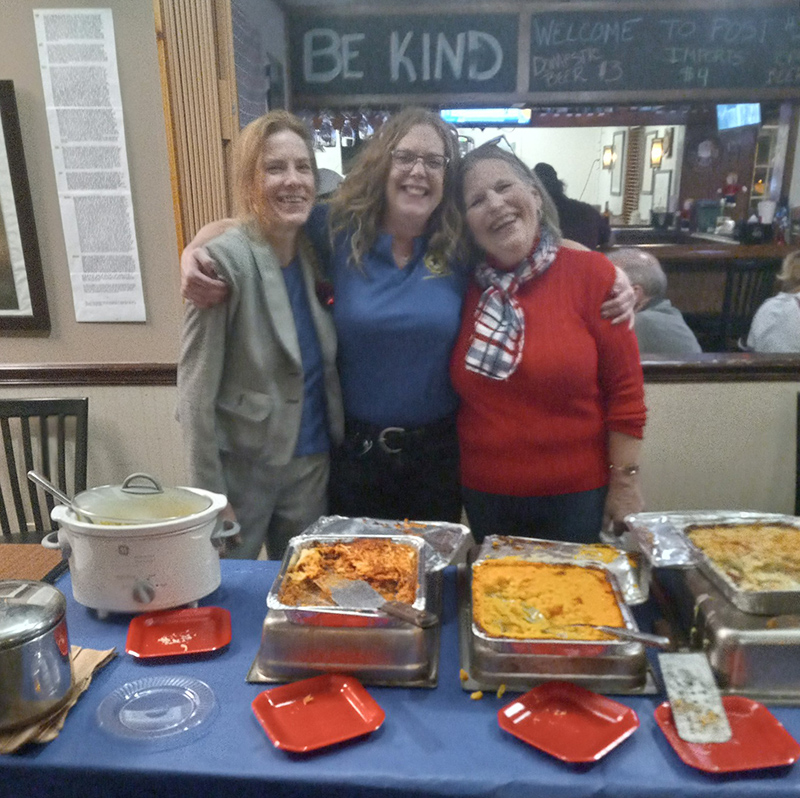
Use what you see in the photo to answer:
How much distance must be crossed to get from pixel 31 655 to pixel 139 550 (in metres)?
0.26

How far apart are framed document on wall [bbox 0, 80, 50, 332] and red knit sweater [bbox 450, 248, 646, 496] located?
165 cm

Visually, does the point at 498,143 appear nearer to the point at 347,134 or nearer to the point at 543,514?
the point at 543,514

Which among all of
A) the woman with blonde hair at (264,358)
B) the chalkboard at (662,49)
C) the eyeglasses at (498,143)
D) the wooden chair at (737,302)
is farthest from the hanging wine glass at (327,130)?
the wooden chair at (737,302)

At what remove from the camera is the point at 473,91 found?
311 centimetres

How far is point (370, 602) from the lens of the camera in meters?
1.00

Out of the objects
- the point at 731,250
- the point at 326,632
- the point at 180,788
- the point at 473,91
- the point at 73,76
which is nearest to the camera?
the point at 180,788

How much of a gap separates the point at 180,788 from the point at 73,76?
85.8 inches

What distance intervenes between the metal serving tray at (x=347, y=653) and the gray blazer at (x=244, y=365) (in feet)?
1.95

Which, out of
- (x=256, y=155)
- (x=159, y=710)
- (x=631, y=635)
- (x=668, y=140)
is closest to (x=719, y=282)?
(x=668, y=140)

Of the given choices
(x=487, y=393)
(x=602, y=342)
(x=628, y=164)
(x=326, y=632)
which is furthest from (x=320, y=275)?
(x=628, y=164)

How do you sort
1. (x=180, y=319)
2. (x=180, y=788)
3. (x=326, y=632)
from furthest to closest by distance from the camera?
(x=180, y=319) → (x=326, y=632) → (x=180, y=788)

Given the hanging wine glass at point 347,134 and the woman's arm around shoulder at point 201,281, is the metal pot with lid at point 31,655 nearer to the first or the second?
the woman's arm around shoulder at point 201,281

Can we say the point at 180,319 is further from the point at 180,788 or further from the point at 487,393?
the point at 180,788

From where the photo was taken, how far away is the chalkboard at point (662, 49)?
10.1ft
